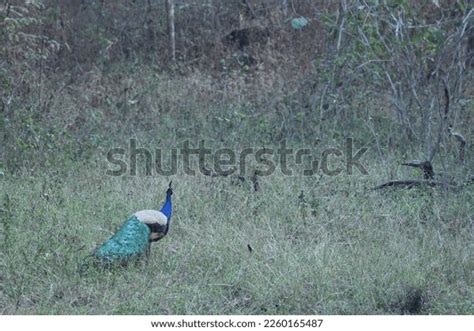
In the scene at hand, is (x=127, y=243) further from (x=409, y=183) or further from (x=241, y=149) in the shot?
(x=241, y=149)

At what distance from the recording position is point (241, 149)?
7.52m

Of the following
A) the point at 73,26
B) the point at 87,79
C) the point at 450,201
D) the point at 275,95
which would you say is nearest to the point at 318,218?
the point at 450,201

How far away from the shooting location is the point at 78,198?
618 cm

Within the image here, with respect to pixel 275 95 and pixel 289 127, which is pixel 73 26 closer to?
pixel 275 95

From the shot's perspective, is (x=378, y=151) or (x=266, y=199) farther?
(x=378, y=151)

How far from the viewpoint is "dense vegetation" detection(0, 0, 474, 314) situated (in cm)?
472

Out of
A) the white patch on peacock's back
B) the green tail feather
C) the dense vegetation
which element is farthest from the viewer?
the white patch on peacock's back

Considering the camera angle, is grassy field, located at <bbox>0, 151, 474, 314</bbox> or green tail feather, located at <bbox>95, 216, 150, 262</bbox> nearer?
grassy field, located at <bbox>0, 151, 474, 314</bbox>

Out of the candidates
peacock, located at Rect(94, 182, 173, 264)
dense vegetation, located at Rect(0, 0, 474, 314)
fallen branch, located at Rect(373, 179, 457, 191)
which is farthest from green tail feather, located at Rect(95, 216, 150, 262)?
fallen branch, located at Rect(373, 179, 457, 191)

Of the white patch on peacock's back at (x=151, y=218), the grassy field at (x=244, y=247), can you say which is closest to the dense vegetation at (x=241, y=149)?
the grassy field at (x=244, y=247)

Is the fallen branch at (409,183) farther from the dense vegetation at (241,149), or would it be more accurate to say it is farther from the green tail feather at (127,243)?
the green tail feather at (127,243)

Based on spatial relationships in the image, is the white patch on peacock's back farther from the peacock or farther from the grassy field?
the grassy field

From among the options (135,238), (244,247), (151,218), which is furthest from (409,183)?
(135,238)

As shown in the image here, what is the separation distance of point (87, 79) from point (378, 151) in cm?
394
